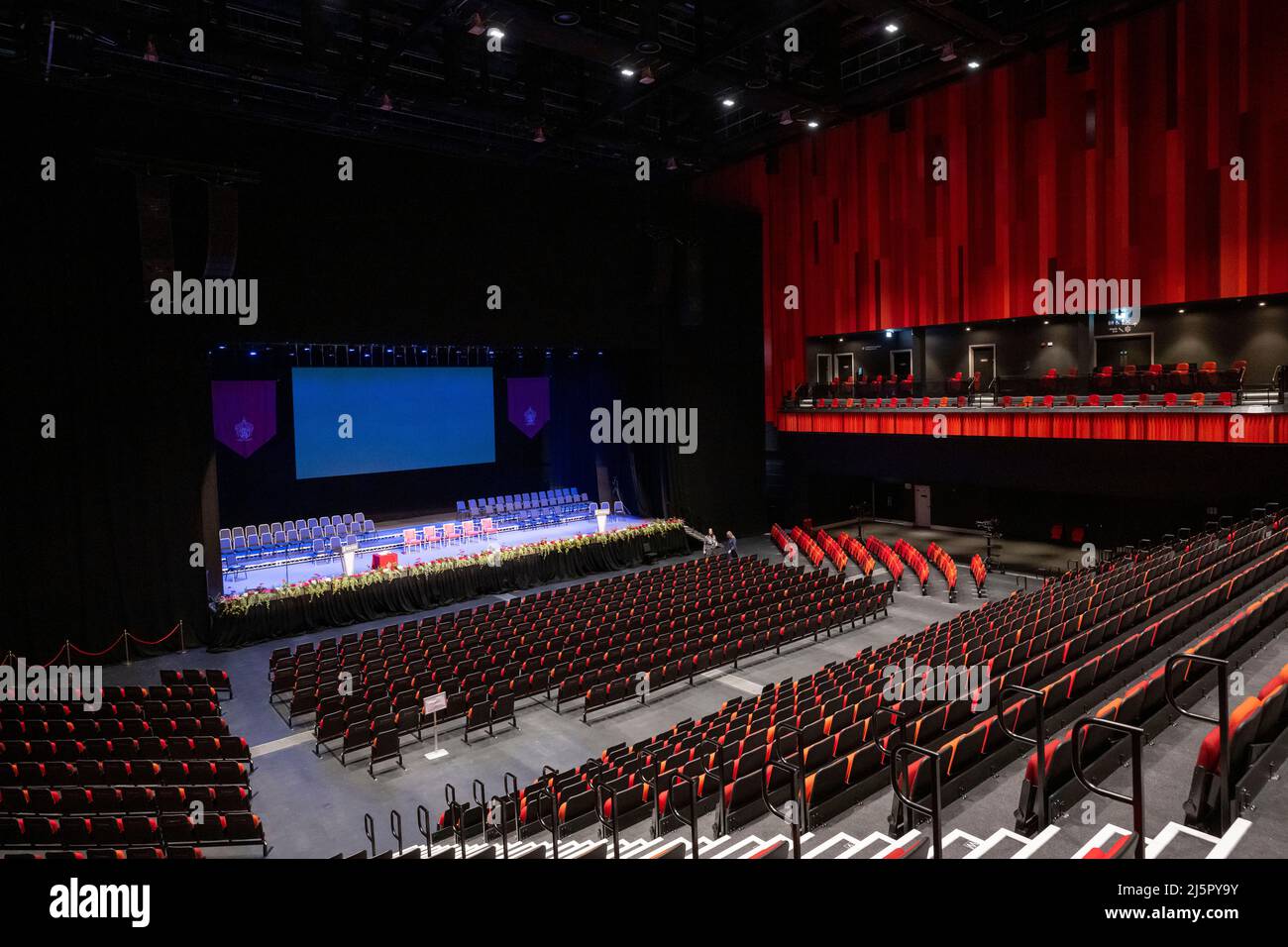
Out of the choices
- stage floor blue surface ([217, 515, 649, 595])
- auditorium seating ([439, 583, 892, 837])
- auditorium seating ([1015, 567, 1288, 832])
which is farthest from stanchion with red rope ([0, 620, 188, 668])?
auditorium seating ([1015, 567, 1288, 832])

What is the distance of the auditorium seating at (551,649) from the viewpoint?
1123 centimetres

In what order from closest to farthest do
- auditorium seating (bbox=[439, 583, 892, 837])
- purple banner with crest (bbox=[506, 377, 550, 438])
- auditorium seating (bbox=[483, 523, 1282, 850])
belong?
1. auditorium seating (bbox=[483, 523, 1282, 850])
2. auditorium seating (bbox=[439, 583, 892, 837])
3. purple banner with crest (bbox=[506, 377, 550, 438])

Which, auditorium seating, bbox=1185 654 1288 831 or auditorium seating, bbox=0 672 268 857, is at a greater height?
auditorium seating, bbox=1185 654 1288 831

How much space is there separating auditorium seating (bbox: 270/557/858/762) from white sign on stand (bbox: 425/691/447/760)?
439mm

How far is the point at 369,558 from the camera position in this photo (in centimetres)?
1989

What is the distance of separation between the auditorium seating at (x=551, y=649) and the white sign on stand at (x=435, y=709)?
1.44ft

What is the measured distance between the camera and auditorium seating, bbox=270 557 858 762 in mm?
11234

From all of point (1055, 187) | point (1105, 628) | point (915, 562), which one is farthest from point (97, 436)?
point (1055, 187)

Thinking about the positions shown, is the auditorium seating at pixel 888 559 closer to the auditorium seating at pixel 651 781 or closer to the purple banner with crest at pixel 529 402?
the auditorium seating at pixel 651 781

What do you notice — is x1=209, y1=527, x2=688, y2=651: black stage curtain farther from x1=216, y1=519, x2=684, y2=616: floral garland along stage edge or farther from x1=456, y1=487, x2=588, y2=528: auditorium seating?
x1=456, y1=487, x2=588, y2=528: auditorium seating

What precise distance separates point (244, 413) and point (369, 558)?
15.9ft

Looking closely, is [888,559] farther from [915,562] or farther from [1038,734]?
[1038,734]
